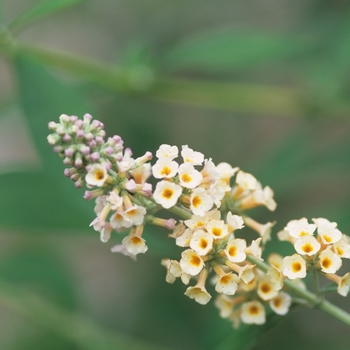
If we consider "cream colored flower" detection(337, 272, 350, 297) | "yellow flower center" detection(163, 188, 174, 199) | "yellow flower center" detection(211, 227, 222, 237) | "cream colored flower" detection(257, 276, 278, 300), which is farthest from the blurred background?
Answer: "yellow flower center" detection(163, 188, 174, 199)

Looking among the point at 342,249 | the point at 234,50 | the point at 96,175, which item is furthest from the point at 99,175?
the point at 234,50

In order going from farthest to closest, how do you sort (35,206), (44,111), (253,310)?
1. (35,206)
2. (44,111)
3. (253,310)

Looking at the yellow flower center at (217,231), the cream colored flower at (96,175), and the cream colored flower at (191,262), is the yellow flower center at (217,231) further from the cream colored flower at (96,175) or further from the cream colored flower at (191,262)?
the cream colored flower at (96,175)

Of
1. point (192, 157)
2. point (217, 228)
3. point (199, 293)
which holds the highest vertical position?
point (192, 157)

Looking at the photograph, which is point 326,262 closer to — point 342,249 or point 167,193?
point 342,249

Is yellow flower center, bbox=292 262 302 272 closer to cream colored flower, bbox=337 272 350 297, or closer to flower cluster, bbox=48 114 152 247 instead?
cream colored flower, bbox=337 272 350 297

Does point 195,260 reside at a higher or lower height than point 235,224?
lower

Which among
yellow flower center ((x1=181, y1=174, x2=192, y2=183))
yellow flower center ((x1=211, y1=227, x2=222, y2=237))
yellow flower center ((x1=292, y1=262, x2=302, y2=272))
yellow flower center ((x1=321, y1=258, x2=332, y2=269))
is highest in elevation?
yellow flower center ((x1=321, y1=258, x2=332, y2=269))

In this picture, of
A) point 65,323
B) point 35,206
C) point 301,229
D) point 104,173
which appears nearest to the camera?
point 104,173
